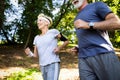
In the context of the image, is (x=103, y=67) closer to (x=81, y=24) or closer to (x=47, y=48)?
(x=81, y=24)

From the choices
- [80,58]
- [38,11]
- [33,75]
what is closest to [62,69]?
[33,75]

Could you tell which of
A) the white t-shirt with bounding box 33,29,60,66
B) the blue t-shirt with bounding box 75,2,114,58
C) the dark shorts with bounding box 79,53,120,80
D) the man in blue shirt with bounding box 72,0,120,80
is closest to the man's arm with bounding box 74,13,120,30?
the man in blue shirt with bounding box 72,0,120,80

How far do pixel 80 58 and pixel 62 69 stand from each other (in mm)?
8532

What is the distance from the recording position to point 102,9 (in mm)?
3770

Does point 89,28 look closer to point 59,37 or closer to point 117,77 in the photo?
point 117,77

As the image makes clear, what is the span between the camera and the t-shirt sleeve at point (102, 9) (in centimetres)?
372

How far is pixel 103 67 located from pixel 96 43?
31cm

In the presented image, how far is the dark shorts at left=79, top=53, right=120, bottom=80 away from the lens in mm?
3801

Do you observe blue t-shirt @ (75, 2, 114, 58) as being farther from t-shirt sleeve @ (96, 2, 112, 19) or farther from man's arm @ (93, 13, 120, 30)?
man's arm @ (93, 13, 120, 30)

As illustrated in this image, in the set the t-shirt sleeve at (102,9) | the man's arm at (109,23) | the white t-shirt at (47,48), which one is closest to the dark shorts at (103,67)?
the man's arm at (109,23)

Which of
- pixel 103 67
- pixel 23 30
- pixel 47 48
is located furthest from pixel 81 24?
pixel 23 30

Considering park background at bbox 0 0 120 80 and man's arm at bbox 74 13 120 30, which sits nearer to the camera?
man's arm at bbox 74 13 120 30

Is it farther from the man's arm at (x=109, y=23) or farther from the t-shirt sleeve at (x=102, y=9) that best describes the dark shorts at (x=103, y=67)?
the t-shirt sleeve at (x=102, y=9)

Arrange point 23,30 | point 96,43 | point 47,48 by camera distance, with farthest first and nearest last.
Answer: point 23,30
point 47,48
point 96,43
